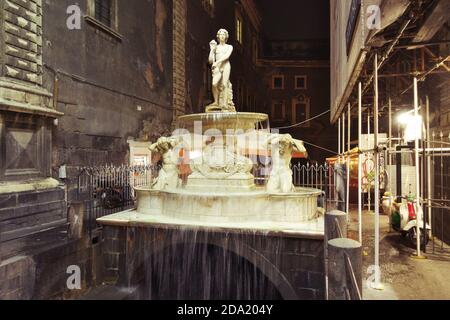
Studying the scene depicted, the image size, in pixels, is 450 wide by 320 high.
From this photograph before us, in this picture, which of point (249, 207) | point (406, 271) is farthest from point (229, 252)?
point (406, 271)

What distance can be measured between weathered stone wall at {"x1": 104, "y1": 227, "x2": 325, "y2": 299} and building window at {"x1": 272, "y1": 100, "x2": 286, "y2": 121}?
2919cm

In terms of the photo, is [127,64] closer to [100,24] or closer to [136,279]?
[100,24]

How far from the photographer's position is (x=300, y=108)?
3488 cm

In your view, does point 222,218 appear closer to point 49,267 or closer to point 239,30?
point 49,267

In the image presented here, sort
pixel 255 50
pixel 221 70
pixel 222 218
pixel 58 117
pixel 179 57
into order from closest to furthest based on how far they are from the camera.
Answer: pixel 222 218 < pixel 221 70 < pixel 58 117 < pixel 179 57 < pixel 255 50

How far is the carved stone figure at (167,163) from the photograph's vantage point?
8.27 metres

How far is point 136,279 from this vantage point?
23.1 ft

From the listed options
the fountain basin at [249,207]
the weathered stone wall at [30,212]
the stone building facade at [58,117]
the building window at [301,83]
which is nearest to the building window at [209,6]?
the stone building facade at [58,117]

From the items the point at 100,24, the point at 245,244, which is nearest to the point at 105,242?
the point at 245,244

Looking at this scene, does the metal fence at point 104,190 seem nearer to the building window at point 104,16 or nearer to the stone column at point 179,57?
the building window at point 104,16

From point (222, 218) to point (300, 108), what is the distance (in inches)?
1182

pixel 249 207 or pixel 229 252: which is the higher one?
pixel 249 207

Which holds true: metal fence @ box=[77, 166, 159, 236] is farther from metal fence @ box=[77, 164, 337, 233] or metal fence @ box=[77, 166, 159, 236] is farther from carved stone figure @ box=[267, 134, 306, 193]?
carved stone figure @ box=[267, 134, 306, 193]

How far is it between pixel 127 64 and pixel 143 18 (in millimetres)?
2778
